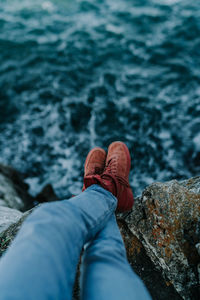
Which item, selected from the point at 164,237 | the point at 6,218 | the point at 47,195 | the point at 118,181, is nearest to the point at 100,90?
the point at 47,195

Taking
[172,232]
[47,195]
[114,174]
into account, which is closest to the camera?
[172,232]

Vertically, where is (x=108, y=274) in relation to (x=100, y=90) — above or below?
above

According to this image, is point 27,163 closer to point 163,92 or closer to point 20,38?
point 163,92

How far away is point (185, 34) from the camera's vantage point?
655cm

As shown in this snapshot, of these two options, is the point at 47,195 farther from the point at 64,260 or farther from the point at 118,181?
the point at 64,260

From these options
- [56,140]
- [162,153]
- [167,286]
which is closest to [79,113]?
[56,140]

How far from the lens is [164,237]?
192 centimetres

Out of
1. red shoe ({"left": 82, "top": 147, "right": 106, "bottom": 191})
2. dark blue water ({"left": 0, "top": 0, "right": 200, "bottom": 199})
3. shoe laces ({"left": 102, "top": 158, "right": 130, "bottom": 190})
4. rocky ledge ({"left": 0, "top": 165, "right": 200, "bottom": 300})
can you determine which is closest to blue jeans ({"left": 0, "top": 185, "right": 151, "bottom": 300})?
rocky ledge ({"left": 0, "top": 165, "right": 200, "bottom": 300})

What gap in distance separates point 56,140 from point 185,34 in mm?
4964

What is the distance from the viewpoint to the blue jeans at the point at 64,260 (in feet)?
3.74

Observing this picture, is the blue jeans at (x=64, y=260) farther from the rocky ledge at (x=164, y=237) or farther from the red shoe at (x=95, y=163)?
the red shoe at (x=95, y=163)

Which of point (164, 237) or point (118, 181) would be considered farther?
point (118, 181)

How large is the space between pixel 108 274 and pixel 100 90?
14.9ft

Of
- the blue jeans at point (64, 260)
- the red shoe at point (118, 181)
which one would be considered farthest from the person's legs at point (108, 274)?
the red shoe at point (118, 181)
